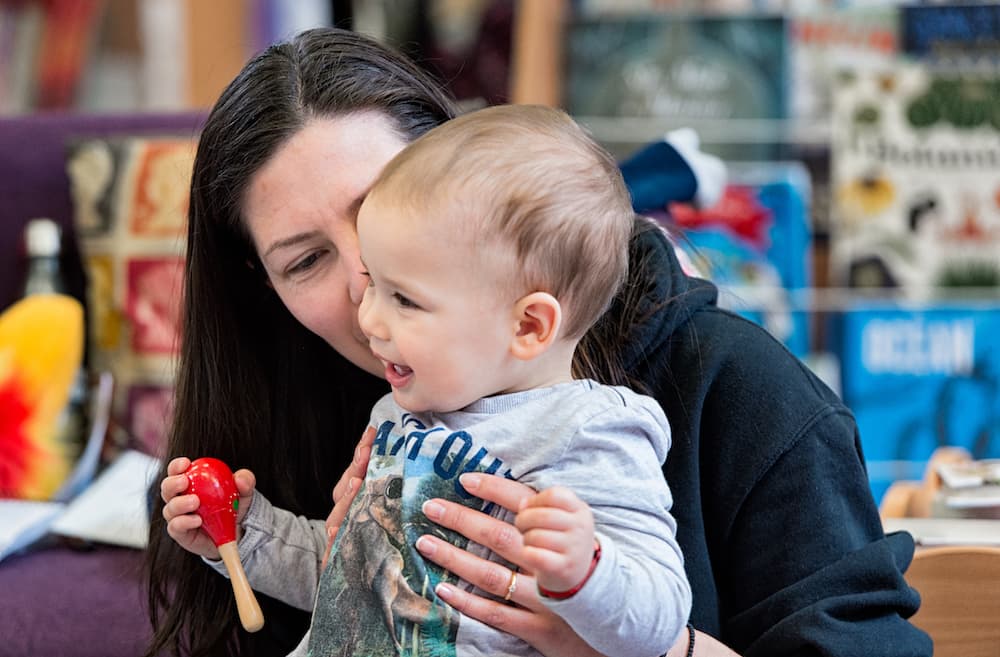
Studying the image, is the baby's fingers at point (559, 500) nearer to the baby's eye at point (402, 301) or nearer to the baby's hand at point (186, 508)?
the baby's eye at point (402, 301)

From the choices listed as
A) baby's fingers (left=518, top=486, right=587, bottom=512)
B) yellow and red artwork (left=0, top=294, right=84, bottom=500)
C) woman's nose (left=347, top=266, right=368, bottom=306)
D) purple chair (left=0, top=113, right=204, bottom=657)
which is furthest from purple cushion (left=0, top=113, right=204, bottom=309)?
baby's fingers (left=518, top=486, right=587, bottom=512)

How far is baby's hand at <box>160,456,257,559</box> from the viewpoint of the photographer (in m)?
1.07

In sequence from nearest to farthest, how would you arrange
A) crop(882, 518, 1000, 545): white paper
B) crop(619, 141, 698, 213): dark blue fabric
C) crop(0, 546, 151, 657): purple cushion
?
crop(882, 518, 1000, 545): white paper
crop(0, 546, 151, 657): purple cushion
crop(619, 141, 698, 213): dark blue fabric

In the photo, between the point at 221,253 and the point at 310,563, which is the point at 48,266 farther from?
the point at 310,563

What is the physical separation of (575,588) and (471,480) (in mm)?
151

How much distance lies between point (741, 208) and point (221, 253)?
1.74 meters

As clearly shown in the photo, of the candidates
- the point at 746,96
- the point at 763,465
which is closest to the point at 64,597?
the point at 763,465

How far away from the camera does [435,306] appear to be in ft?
3.00

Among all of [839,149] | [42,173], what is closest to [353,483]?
[42,173]

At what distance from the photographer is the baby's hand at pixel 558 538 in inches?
31.5

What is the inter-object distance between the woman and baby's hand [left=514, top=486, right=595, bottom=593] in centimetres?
27

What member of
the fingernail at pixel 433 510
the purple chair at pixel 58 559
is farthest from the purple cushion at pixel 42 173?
the fingernail at pixel 433 510

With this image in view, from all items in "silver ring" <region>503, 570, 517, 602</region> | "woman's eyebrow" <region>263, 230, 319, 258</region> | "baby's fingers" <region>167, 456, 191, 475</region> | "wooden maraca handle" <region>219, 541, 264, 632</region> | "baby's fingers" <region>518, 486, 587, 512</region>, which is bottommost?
"wooden maraca handle" <region>219, 541, 264, 632</region>

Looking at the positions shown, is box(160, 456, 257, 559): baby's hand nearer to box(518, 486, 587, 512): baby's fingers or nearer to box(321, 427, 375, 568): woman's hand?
box(321, 427, 375, 568): woman's hand
